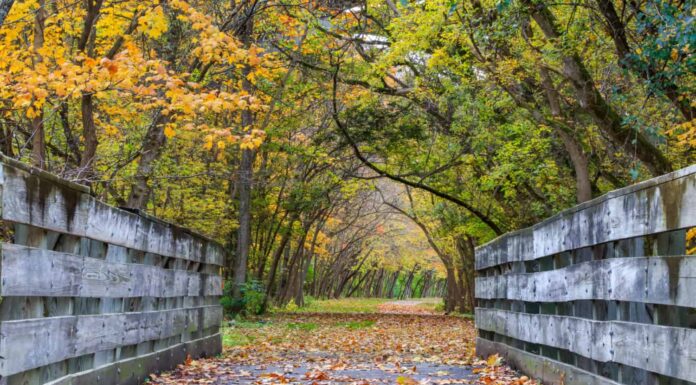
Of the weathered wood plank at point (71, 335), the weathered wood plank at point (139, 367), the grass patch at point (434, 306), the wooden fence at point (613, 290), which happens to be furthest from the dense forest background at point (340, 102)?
the grass patch at point (434, 306)

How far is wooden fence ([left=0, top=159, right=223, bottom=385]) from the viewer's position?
427cm

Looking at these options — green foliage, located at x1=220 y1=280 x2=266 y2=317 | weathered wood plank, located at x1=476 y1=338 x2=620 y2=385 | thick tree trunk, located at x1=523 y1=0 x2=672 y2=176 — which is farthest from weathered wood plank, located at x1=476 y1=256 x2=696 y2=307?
green foliage, located at x1=220 y1=280 x2=266 y2=317

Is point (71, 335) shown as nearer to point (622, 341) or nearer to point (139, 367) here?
point (139, 367)

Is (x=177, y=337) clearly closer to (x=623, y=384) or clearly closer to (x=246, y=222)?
(x=623, y=384)

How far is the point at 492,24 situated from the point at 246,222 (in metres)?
13.7

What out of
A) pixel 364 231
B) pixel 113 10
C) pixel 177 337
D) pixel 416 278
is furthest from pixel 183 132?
pixel 416 278

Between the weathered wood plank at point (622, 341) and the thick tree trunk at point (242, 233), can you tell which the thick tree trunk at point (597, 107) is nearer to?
the weathered wood plank at point (622, 341)

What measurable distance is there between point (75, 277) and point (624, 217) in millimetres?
3707

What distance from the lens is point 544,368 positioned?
683 centimetres

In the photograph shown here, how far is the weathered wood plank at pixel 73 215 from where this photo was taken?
4289 millimetres

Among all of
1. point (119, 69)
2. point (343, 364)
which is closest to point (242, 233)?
point (119, 69)

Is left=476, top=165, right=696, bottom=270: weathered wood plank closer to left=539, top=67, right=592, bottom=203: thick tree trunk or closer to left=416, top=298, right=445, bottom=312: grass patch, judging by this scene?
left=539, top=67, right=592, bottom=203: thick tree trunk

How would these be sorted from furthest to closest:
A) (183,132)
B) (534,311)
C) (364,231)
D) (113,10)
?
(364,231) → (183,132) → (113,10) → (534,311)

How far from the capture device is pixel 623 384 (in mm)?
4785
